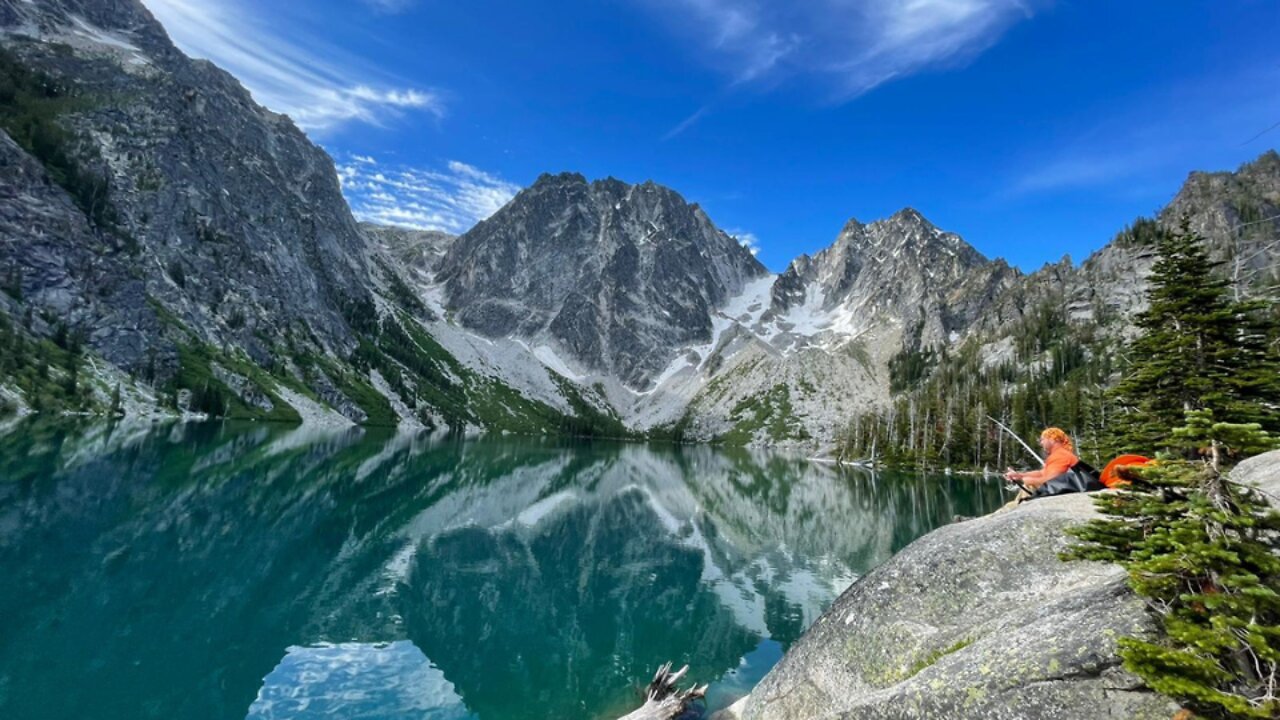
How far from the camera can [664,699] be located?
18.9 metres

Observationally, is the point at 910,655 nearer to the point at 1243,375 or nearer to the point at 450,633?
the point at 450,633

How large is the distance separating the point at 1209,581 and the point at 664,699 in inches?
614

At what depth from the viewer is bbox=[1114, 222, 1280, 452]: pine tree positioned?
82.6ft

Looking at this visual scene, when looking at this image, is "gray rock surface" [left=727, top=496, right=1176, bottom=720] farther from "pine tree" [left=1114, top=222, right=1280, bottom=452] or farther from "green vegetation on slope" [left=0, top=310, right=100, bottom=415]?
"green vegetation on slope" [left=0, top=310, right=100, bottom=415]

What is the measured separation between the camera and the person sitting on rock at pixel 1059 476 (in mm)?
14859

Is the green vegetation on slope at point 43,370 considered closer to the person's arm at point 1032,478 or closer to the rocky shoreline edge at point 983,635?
the rocky shoreline edge at point 983,635

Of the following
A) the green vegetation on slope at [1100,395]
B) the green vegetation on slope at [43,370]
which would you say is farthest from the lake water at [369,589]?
the green vegetation on slope at [43,370]

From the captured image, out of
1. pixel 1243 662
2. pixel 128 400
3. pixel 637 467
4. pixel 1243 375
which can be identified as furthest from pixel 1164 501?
pixel 128 400

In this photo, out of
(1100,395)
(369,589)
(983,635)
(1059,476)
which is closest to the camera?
(983,635)

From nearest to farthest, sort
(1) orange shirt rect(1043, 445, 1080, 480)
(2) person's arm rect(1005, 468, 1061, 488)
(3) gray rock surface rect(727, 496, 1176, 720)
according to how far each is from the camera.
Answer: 1. (3) gray rock surface rect(727, 496, 1176, 720)
2. (1) orange shirt rect(1043, 445, 1080, 480)
3. (2) person's arm rect(1005, 468, 1061, 488)

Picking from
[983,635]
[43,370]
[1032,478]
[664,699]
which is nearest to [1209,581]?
[983,635]

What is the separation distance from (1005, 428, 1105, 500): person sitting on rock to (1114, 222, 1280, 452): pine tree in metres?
13.8

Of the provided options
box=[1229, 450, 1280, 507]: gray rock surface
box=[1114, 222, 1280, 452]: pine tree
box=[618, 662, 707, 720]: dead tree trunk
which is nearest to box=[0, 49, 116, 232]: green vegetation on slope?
box=[618, 662, 707, 720]: dead tree trunk

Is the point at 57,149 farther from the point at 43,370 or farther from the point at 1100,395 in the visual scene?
the point at 1100,395
